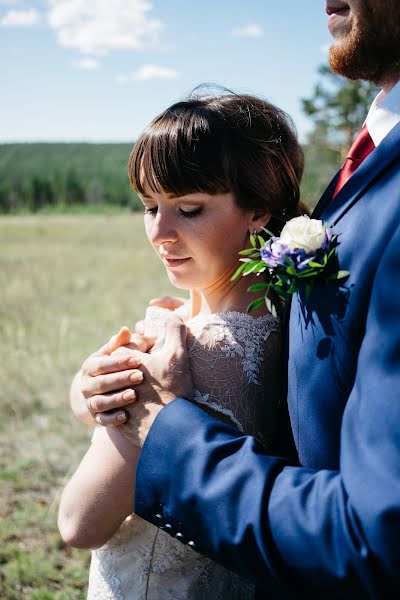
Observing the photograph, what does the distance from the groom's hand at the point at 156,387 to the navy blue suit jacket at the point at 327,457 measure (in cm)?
10

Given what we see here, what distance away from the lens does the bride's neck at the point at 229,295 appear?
218 centimetres

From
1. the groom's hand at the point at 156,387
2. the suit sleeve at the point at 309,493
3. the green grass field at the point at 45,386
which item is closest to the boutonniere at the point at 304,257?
the suit sleeve at the point at 309,493

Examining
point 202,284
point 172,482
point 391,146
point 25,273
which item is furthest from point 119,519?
point 25,273

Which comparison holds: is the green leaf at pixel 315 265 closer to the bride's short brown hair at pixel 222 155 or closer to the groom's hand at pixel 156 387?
the groom's hand at pixel 156 387

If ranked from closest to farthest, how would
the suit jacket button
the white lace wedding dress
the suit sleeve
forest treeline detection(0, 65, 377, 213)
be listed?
the suit sleeve → the suit jacket button → the white lace wedding dress → forest treeline detection(0, 65, 377, 213)

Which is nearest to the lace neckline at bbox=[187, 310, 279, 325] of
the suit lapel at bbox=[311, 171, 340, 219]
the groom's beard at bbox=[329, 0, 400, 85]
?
the suit lapel at bbox=[311, 171, 340, 219]

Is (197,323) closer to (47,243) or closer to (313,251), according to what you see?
(313,251)

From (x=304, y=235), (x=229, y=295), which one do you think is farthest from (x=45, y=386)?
(x=304, y=235)

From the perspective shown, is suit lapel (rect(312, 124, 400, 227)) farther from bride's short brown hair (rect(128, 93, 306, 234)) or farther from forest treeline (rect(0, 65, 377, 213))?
forest treeline (rect(0, 65, 377, 213))

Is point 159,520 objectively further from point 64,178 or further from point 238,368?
point 64,178

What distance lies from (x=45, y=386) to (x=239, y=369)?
6.58 metres

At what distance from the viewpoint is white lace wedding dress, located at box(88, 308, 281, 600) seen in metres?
1.96

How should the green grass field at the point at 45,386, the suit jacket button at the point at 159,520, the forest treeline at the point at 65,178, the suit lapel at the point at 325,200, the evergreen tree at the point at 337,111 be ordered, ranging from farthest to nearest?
the forest treeline at the point at 65,178, the evergreen tree at the point at 337,111, the green grass field at the point at 45,386, the suit lapel at the point at 325,200, the suit jacket button at the point at 159,520

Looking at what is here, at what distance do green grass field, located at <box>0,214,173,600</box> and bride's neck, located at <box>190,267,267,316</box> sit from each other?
283cm
